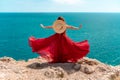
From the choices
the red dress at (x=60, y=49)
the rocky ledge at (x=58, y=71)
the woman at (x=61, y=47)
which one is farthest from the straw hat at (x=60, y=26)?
the rocky ledge at (x=58, y=71)

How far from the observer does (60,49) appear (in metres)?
16.7

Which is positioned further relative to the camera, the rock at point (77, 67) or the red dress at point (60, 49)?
the red dress at point (60, 49)

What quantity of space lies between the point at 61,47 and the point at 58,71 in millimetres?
2112

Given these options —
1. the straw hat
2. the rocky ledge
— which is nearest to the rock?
the rocky ledge

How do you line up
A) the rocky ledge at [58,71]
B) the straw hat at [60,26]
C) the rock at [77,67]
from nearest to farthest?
the rocky ledge at [58,71] → the rock at [77,67] → the straw hat at [60,26]

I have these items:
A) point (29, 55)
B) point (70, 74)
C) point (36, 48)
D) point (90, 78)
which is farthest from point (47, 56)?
point (29, 55)

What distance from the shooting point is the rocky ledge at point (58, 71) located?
557 inches

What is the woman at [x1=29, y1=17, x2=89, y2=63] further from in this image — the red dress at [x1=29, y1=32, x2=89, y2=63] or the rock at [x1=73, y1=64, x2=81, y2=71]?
the rock at [x1=73, y1=64, x2=81, y2=71]

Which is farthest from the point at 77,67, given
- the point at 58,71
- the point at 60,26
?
the point at 60,26

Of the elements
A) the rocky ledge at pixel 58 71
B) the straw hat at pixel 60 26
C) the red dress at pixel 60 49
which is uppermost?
the straw hat at pixel 60 26

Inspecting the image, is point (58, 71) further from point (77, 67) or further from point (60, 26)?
point (60, 26)

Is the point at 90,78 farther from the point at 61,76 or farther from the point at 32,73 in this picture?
the point at 32,73

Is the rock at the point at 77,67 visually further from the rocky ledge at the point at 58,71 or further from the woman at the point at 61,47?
the woman at the point at 61,47

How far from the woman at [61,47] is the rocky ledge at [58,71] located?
0.48 metres
